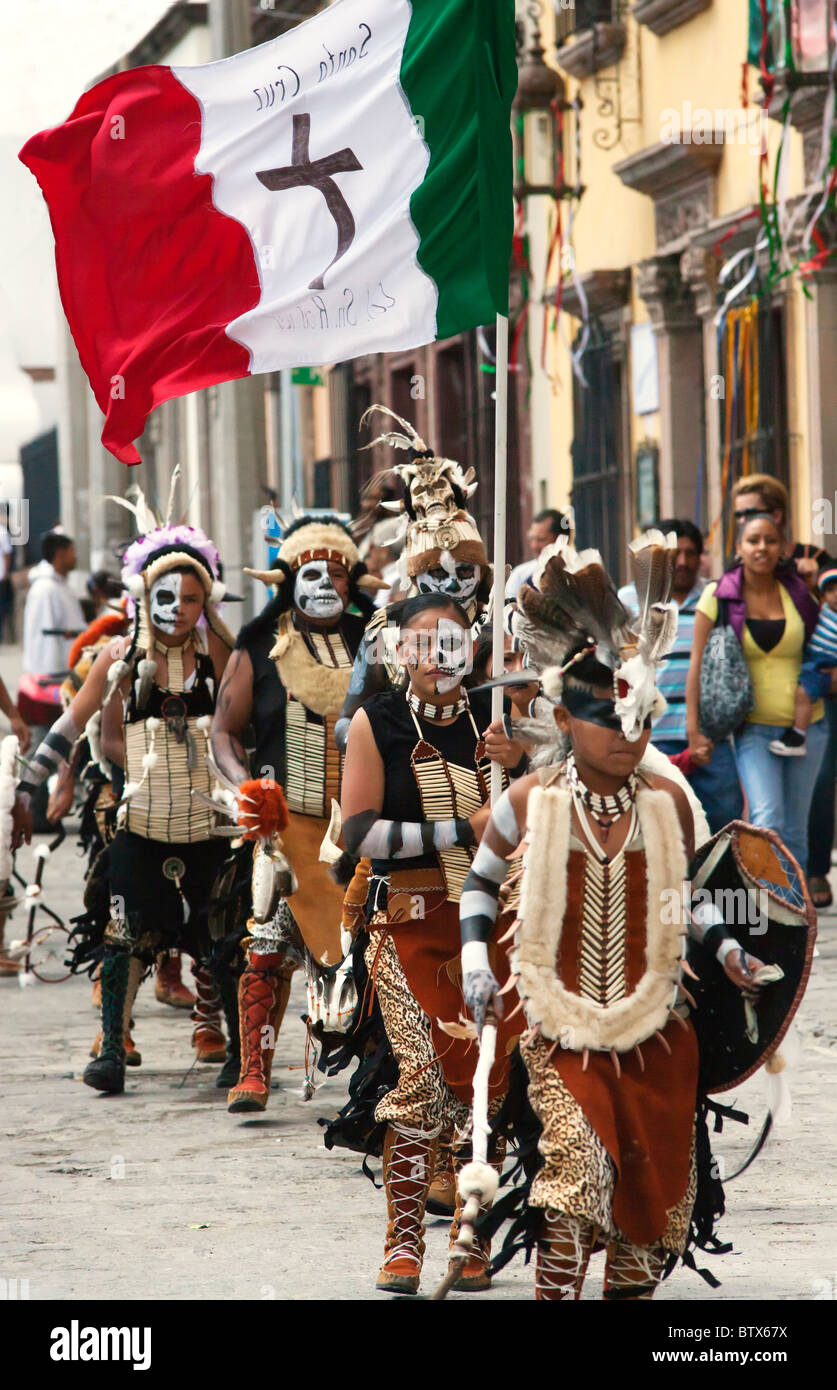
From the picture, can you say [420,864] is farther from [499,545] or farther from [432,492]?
[432,492]

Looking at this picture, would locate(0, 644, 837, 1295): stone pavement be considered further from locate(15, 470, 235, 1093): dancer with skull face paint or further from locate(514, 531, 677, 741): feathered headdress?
locate(514, 531, 677, 741): feathered headdress

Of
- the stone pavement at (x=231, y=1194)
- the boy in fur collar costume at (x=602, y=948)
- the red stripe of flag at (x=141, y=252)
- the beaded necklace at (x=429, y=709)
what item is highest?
the red stripe of flag at (x=141, y=252)

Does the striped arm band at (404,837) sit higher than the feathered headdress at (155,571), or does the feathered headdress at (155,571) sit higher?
the feathered headdress at (155,571)

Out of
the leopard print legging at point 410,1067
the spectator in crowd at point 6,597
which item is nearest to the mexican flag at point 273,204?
the leopard print legging at point 410,1067

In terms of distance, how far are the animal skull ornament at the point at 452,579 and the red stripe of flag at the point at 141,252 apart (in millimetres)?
920

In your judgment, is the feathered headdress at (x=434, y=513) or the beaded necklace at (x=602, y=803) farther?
the feathered headdress at (x=434, y=513)

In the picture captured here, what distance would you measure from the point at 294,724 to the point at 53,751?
1259 millimetres

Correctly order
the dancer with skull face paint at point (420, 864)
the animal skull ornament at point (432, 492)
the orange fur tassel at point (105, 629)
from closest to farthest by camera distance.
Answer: the dancer with skull face paint at point (420, 864) < the animal skull ornament at point (432, 492) < the orange fur tassel at point (105, 629)

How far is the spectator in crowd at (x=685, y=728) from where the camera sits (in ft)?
34.1

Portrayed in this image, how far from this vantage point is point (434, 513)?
6691 millimetres

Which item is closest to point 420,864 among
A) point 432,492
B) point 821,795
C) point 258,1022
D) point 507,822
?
point 507,822

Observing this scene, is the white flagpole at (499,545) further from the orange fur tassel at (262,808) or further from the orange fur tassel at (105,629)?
the orange fur tassel at (105,629)

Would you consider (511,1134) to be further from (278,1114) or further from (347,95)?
(347,95)
